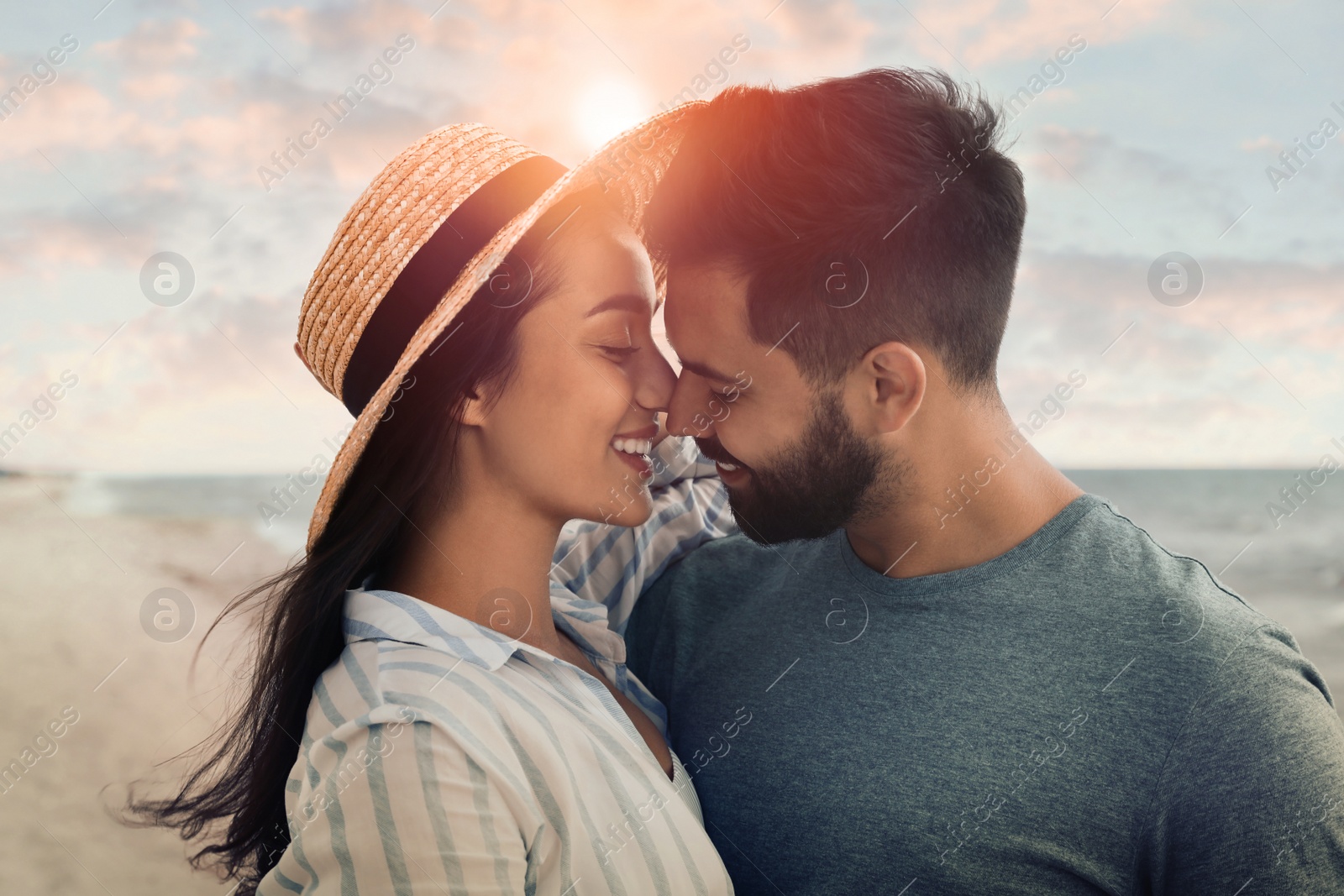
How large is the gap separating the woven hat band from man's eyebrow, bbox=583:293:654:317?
0.20 metres

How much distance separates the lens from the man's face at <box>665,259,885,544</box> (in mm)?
1674

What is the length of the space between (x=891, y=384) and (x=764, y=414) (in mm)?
255

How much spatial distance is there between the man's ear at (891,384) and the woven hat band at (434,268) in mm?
696

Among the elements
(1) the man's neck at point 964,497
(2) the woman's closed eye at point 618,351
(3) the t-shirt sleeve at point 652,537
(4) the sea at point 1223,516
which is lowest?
(4) the sea at point 1223,516

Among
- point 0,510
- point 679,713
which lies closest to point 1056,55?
point 679,713

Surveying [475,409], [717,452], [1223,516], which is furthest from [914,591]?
[1223,516]

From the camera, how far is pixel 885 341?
5.33 ft

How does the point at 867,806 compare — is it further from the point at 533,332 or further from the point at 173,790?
the point at 173,790

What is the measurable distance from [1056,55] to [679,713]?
74.2 inches

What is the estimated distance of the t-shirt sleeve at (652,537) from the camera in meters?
1.95

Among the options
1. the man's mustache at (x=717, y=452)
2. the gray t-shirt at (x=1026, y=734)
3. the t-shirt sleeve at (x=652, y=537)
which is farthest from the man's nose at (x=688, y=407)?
the gray t-shirt at (x=1026, y=734)

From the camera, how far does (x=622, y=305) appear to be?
4.98ft

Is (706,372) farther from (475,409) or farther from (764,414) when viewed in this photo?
(475,409)

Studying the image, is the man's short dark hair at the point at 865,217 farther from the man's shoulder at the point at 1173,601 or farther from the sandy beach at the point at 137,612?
the sandy beach at the point at 137,612
